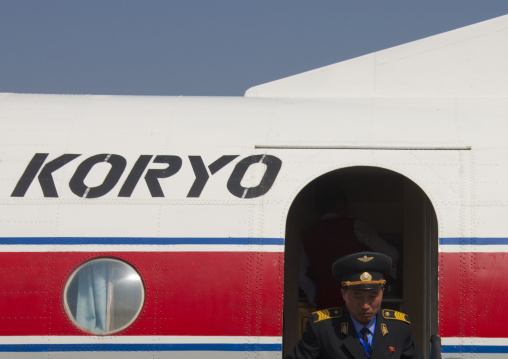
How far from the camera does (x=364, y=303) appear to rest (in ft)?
15.3

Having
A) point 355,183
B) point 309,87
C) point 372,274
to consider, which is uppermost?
point 309,87

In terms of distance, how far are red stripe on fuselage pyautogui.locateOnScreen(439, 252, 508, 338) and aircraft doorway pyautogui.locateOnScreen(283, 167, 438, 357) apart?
1.33 feet

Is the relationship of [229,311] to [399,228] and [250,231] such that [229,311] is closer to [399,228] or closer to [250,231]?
[250,231]

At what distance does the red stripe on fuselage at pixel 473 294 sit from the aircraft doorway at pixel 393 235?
41 cm

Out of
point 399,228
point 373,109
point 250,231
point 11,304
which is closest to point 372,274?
point 250,231

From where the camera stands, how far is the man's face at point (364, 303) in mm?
4645

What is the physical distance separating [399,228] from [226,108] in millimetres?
3159

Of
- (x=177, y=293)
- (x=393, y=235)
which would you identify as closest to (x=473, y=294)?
(x=177, y=293)

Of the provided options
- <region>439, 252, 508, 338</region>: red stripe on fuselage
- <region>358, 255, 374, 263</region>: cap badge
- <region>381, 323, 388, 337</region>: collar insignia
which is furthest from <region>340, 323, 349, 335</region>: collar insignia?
<region>439, 252, 508, 338</region>: red stripe on fuselage

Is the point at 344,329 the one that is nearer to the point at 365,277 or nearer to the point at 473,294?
the point at 365,277

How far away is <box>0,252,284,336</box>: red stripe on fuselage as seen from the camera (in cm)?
616

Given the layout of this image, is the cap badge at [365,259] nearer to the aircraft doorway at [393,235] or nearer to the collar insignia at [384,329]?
the collar insignia at [384,329]

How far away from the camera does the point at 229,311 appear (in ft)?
20.2

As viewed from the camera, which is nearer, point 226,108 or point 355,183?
point 226,108
